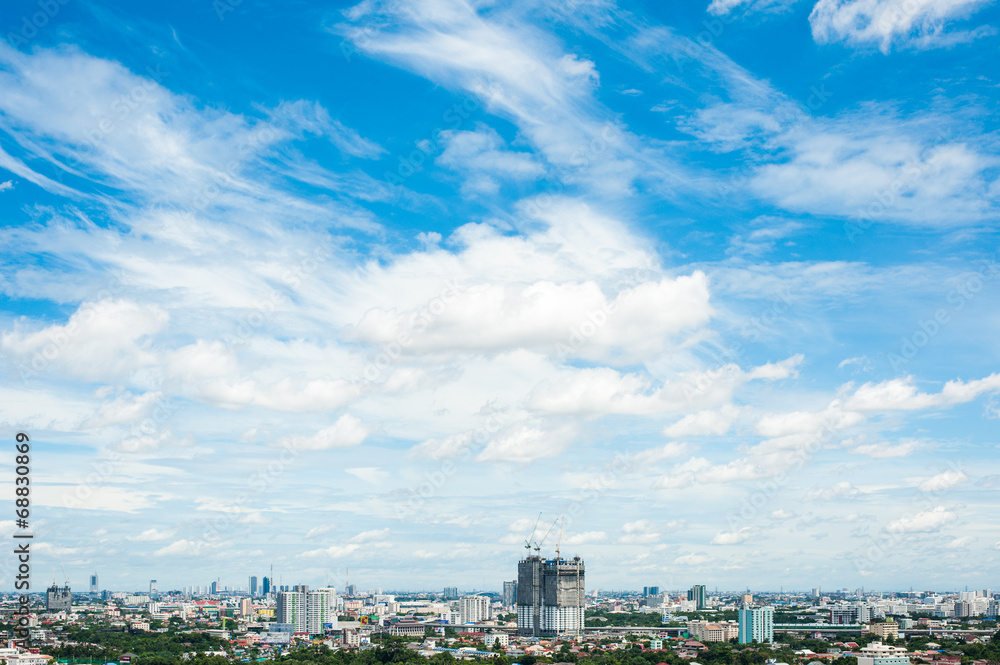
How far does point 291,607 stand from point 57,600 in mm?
40130

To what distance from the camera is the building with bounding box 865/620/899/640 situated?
11394 centimetres

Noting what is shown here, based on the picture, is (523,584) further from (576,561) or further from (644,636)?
(644,636)

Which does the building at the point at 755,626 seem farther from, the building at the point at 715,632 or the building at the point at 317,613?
the building at the point at 317,613

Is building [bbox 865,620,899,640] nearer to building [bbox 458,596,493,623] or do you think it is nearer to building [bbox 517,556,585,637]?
building [bbox 517,556,585,637]

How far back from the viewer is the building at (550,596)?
4562 inches

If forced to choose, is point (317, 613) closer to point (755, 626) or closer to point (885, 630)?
point (755, 626)

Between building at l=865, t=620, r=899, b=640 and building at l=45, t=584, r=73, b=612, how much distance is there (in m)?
117

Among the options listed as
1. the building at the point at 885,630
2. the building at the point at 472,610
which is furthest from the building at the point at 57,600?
the building at the point at 885,630

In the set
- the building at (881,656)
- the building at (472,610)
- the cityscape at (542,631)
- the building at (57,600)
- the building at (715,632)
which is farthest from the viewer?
the building at (472,610)

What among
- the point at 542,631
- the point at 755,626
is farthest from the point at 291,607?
the point at 755,626

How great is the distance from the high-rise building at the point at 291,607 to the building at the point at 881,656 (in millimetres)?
86400

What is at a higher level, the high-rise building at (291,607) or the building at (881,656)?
the building at (881,656)

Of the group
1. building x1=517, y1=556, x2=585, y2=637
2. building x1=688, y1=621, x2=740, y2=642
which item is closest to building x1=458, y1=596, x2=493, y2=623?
building x1=517, y1=556, x2=585, y2=637

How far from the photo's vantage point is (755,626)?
118 m
